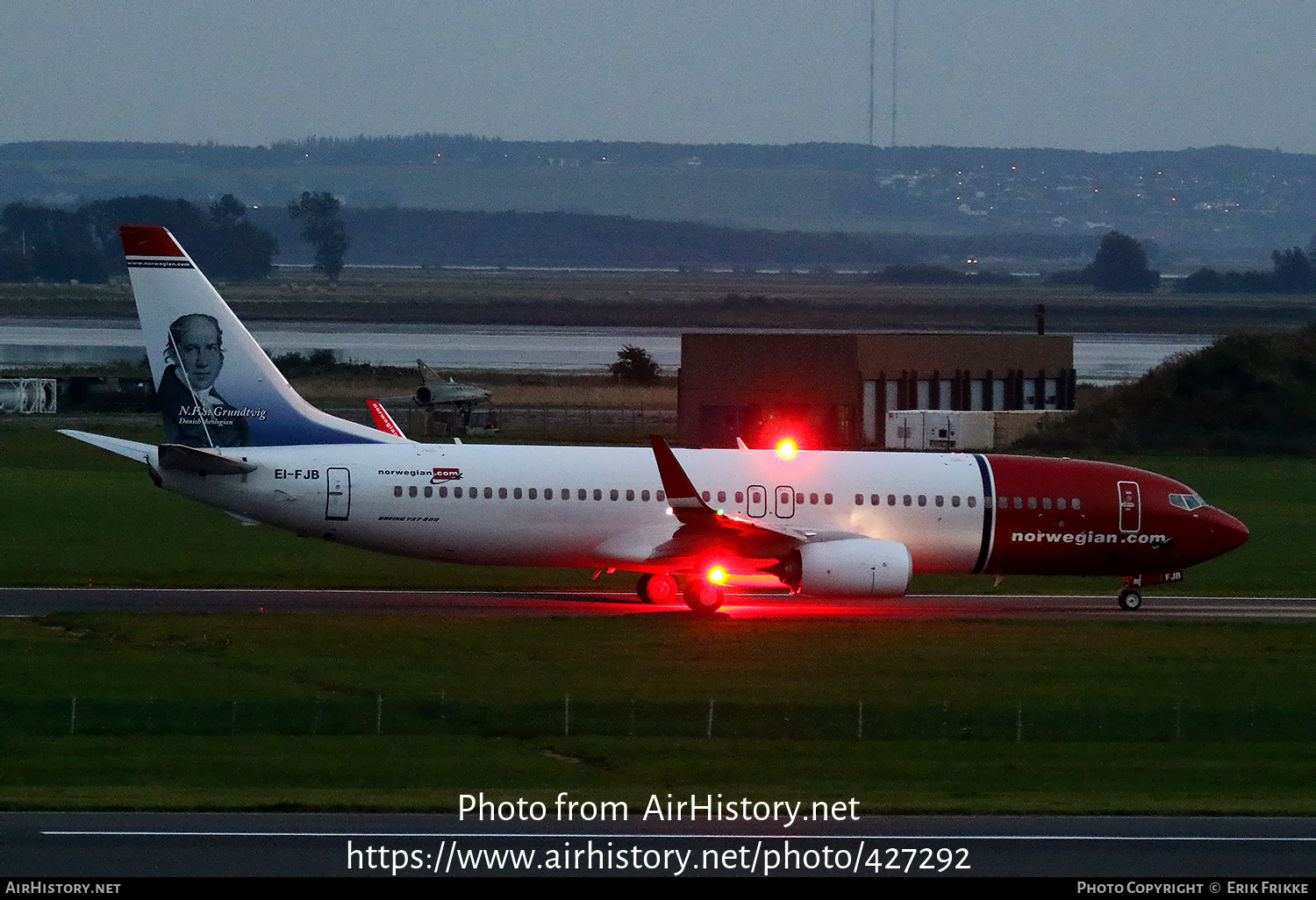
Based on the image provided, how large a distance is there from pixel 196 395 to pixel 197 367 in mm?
647

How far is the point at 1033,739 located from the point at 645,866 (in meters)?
11.0

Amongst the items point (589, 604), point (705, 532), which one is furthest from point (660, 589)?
point (705, 532)

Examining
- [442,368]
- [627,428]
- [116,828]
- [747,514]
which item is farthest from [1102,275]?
[116,828]

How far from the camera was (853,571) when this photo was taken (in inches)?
1485

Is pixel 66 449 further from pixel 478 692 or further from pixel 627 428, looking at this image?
pixel 478 692

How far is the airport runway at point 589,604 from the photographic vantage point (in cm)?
3884

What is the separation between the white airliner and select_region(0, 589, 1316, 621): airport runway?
3.57ft

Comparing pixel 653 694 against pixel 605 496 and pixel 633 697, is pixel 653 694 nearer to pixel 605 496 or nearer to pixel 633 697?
pixel 633 697

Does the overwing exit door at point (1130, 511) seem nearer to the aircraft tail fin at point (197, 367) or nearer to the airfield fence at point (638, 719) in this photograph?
the airfield fence at point (638, 719)

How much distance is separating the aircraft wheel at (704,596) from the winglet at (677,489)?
5.55 ft

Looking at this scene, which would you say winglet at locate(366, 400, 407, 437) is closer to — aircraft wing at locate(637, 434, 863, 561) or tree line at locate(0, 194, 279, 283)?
aircraft wing at locate(637, 434, 863, 561)

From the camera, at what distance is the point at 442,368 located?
113688 mm

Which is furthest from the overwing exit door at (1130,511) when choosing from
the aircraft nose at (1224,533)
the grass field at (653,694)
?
the grass field at (653,694)

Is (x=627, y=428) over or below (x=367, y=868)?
over
